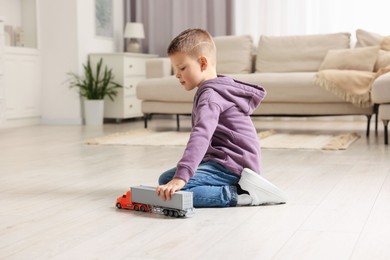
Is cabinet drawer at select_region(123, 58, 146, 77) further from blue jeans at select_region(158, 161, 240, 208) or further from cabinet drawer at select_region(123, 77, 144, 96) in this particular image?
blue jeans at select_region(158, 161, 240, 208)

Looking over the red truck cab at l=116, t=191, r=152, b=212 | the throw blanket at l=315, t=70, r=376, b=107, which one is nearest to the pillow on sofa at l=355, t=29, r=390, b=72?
the throw blanket at l=315, t=70, r=376, b=107

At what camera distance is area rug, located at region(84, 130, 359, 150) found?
419 centimetres

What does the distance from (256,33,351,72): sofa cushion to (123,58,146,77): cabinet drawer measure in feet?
4.50

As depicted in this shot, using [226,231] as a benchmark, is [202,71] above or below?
above

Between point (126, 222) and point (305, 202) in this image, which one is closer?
point (126, 222)

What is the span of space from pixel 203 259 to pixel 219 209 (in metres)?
0.65

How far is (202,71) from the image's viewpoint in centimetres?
234

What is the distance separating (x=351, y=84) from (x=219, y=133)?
269 cm

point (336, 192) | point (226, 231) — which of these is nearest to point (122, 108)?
point (336, 192)

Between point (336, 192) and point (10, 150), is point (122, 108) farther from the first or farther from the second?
point (336, 192)

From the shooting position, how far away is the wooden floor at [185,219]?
66.1 inches

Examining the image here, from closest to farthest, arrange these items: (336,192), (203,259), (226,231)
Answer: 1. (203,259)
2. (226,231)
3. (336,192)

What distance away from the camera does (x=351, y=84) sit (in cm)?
483

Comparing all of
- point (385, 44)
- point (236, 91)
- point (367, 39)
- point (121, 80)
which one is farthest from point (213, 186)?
point (121, 80)
